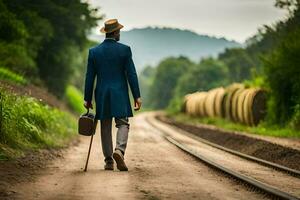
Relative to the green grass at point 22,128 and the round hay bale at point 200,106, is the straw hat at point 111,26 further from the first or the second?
the round hay bale at point 200,106

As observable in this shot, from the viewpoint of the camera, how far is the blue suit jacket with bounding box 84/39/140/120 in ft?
30.0

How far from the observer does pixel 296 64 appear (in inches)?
854

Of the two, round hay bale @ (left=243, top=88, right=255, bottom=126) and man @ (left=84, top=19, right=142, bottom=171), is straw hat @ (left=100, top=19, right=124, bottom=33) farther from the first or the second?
round hay bale @ (left=243, top=88, right=255, bottom=126)

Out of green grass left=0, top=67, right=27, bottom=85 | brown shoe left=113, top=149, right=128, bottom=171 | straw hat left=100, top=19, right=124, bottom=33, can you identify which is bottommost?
brown shoe left=113, top=149, right=128, bottom=171

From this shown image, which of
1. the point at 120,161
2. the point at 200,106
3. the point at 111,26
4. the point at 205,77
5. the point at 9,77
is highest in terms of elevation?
the point at 205,77

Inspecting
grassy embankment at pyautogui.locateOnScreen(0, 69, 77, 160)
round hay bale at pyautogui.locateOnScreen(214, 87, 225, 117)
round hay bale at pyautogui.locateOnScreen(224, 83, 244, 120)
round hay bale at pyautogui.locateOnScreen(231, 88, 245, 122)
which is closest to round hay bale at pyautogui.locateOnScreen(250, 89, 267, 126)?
round hay bale at pyautogui.locateOnScreen(231, 88, 245, 122)

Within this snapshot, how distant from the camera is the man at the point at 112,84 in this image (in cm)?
916

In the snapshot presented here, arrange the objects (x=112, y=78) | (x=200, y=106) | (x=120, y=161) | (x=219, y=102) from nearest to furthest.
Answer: (x=120, y=161) → (x=112, y=78) → (x=219, y=102) → (x=200, y=106)

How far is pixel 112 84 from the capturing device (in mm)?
9227

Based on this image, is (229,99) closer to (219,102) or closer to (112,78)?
(219,102)

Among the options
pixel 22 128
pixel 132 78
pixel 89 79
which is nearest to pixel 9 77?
pixel 22 128

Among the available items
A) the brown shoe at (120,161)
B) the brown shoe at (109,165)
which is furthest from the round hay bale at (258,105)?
the brown shoe at (120,161)

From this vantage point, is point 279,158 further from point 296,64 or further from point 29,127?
point 296,64

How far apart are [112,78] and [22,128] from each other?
396 centimetres
